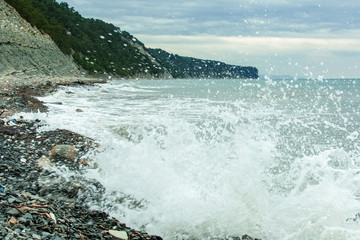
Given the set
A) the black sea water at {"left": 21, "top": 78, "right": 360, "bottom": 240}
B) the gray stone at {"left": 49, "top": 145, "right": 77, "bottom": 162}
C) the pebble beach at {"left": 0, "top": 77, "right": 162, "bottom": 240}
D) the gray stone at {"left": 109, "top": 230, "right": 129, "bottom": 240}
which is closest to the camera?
the pebble beach at {"left": 0, "top": 77, "right": 162, "bottom": 240}

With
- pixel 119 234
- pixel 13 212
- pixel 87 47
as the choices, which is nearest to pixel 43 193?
pixel 13 212

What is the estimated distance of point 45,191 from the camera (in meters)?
5.58

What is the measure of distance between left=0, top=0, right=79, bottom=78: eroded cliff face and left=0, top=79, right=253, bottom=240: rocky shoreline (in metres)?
20.5

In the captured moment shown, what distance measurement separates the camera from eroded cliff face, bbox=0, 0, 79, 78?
30.0 meters

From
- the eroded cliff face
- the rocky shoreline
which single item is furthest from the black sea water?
the eroded cliff face

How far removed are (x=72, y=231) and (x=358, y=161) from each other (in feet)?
29.0

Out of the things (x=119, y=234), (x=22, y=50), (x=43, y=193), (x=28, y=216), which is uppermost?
(x=22, y=50)

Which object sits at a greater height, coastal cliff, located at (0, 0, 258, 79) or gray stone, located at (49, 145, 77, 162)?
coastal cliff, located at (0, 0, 258, 79)

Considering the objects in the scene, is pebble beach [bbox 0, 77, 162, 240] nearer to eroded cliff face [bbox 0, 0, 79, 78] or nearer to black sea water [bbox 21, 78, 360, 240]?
black sea water [bbox 21, 78, 360, 240]

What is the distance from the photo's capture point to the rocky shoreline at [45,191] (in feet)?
13.2

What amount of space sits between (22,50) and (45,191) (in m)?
33.6

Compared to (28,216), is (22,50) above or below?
above

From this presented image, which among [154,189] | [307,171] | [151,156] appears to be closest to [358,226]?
[307,171]

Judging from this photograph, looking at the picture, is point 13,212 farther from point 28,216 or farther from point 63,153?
point 63,153
